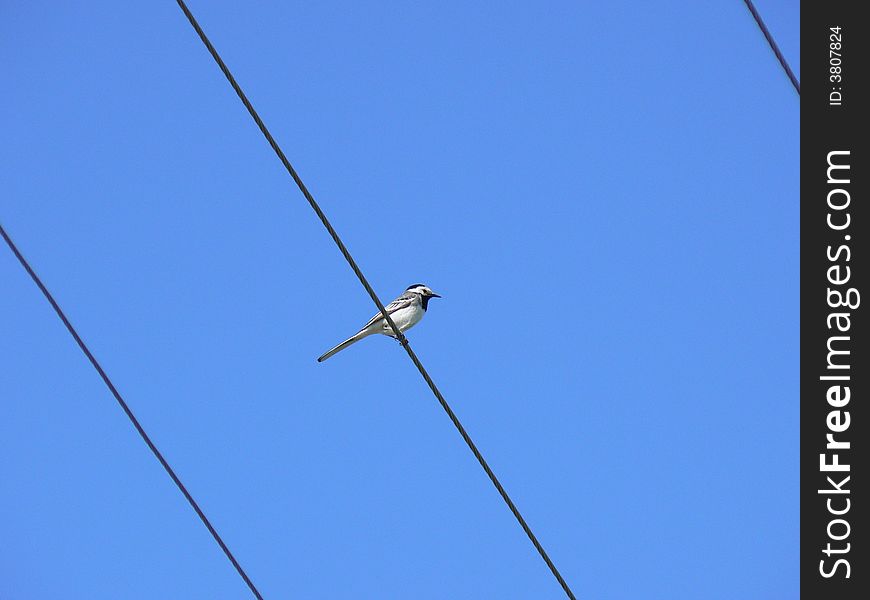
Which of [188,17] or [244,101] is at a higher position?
[188,17]

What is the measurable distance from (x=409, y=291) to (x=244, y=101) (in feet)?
25.8

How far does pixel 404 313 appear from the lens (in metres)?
12.0

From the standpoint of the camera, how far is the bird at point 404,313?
1126 centimetres

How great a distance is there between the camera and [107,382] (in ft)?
19.4

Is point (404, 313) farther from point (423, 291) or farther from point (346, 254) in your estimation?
point (346, 254)
